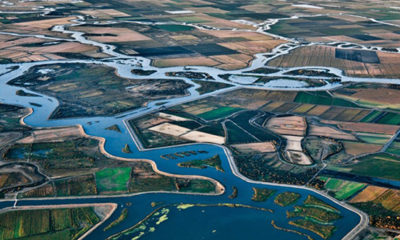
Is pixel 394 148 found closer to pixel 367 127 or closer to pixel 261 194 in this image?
pixel 367 127

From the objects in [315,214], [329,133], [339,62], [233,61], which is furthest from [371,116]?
[233,61]

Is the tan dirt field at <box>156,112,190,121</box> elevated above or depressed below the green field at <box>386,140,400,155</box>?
below

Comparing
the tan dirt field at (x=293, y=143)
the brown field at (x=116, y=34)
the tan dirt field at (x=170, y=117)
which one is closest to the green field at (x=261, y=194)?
the tan dirt field at (x=293, y=143)

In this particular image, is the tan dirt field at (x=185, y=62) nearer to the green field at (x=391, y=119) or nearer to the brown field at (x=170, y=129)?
the brown field at (x=170, y=129)

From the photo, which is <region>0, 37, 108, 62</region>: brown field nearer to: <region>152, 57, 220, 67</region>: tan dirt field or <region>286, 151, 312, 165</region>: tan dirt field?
<region>152, 57, 220, 67</region>: tan dirt field

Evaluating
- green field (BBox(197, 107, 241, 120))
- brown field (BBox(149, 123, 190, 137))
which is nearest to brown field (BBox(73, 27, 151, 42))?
green field (BBox(197, 107, 241, 120))
